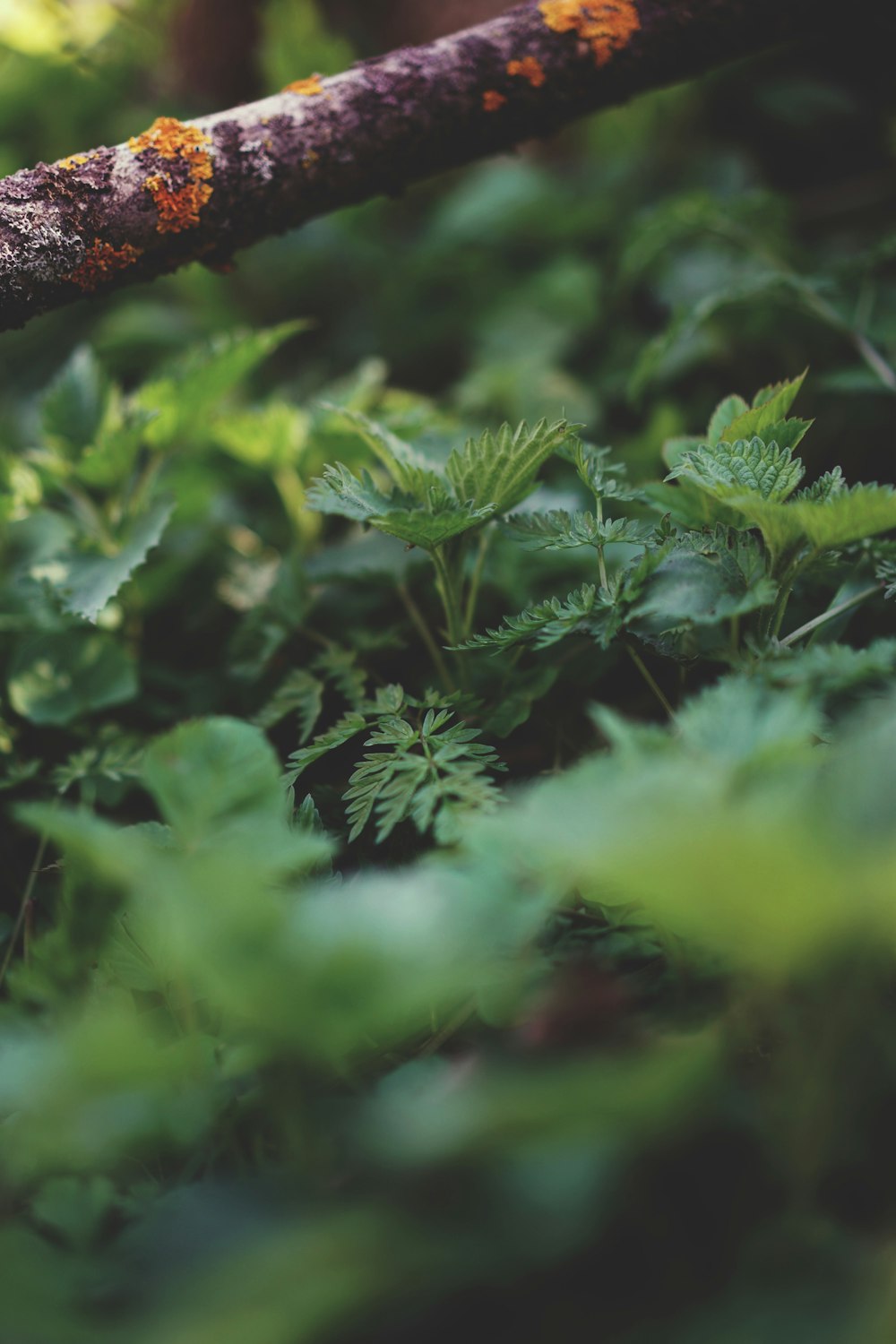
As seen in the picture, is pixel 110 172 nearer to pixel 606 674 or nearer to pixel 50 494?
pixel 50 494

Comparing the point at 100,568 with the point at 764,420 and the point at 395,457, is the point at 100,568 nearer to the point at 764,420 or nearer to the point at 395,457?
the point at 395,457

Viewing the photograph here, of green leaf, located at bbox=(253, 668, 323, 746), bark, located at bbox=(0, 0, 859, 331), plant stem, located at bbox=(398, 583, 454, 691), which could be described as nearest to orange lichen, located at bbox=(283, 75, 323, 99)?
bark, located at bbox=(0, 0, 859, 331)

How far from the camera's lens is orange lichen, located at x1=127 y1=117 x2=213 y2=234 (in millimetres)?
1058

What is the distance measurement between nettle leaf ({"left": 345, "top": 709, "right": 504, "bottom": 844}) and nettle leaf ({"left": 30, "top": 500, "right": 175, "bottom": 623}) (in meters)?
0.44

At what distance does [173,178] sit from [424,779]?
78 cm

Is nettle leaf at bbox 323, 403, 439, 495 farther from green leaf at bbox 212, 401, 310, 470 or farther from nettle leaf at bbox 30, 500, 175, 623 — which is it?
green leaf at bbox 212, 401, 310, 470

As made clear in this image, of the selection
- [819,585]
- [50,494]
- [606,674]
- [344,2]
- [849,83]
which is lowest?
[606,674]

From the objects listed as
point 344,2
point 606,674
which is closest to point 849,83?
point 344,2

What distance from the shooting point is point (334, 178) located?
1177 mm

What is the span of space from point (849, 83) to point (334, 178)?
178cm

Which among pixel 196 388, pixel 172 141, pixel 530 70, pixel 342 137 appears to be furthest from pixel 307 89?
pixel 196 388

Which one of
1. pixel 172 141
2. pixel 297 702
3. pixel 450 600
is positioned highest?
pixel 172 141

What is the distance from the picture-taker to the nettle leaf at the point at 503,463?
91cm

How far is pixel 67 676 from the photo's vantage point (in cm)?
127
